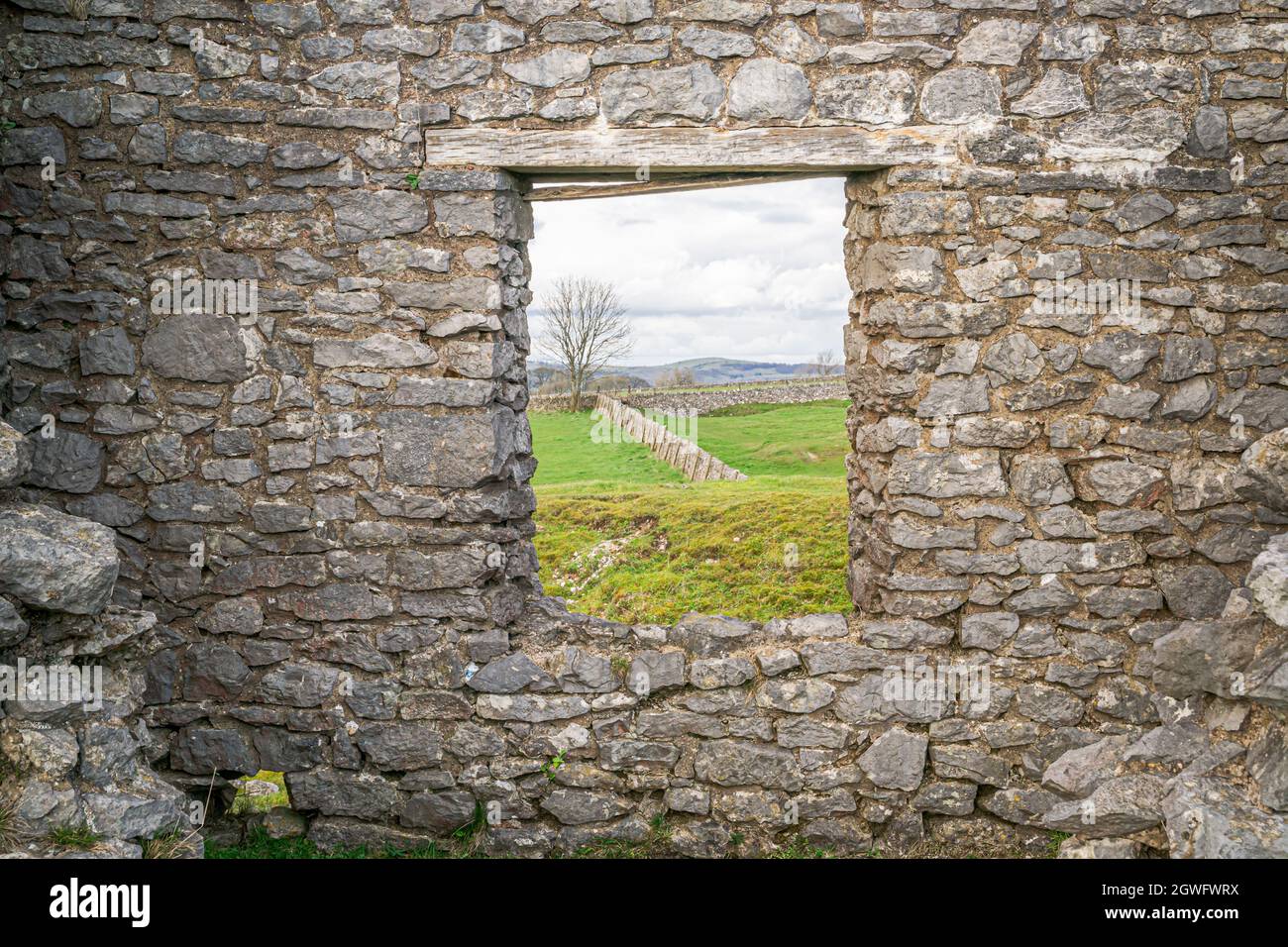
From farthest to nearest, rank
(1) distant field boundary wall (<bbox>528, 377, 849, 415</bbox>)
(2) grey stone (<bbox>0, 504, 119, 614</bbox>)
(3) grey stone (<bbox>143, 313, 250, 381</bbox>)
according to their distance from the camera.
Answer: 1. (1) distant field boundary wall (<bbox>528, 377, 849, 415</bbox>)
2. (3) grey stone (<bbox>143, 313, 250, 381</bbox>)
3. (2) grey stone (<bbox>0, 504, 119, 614</bbox>)

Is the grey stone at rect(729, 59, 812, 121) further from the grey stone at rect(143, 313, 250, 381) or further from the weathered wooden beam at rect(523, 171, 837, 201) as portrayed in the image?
the grey stone at rect(143, 313, 250, 381)

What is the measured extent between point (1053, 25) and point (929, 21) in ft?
2.05

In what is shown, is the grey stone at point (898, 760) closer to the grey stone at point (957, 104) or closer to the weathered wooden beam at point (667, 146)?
the weathered wooden beam at point (667, 146)

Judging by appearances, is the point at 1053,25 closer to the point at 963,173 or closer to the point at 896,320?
Answer: the point at 963,173

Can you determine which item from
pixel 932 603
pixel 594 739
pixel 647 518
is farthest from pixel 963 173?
pixel 647 518

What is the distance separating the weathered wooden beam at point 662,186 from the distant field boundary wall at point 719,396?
13.7 m

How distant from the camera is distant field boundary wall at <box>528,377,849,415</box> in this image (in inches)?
811

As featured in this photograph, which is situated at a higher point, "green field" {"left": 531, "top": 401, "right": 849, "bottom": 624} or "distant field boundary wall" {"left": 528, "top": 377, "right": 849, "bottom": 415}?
"distant field boundary wall" {"left": 528, "top": 377, "right": 849, "bottom": 415}

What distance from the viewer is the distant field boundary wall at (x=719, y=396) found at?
20594 millimetres

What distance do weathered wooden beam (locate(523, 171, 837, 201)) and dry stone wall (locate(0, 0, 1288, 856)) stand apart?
36cm

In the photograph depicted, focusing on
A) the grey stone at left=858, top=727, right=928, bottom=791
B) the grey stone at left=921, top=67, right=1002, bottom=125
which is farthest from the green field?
the grey stone at left=921, top=67, right=1002, bottom=125

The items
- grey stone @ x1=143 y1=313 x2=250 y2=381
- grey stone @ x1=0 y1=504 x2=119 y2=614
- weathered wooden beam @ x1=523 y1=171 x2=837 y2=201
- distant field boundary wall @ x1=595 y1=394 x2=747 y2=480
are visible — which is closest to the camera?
grey stone @ x1=0 y1=504 x2=119 y2=614

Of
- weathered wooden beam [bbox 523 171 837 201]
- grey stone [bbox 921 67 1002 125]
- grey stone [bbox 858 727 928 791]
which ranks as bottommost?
grey stone [bbox 858 727 928 791]

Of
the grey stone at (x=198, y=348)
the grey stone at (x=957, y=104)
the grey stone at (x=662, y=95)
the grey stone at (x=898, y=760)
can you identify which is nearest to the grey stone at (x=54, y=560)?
the grey stone at (x=198, y=348)
